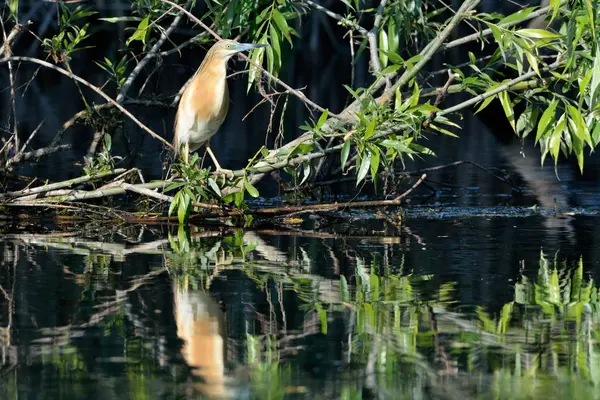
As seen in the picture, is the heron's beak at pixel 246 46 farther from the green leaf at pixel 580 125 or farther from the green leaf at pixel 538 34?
the green leaf at pixel 580 125

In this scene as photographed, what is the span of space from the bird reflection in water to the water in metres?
0.01

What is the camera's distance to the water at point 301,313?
13.0ft

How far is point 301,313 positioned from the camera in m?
4.96

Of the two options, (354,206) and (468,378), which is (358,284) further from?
(354,206)

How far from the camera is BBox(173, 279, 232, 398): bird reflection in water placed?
394 cm

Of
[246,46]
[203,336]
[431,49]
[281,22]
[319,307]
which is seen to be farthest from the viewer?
[246,46]

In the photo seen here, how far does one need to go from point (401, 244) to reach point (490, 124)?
864cm

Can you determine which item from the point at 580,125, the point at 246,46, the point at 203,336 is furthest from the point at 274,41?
the point at 203,336

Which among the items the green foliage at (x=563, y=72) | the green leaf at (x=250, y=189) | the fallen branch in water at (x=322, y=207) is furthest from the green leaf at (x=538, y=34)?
the green leaf at (x=250, y=189)

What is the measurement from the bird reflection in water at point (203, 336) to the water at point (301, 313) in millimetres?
12

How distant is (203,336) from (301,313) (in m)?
0.57

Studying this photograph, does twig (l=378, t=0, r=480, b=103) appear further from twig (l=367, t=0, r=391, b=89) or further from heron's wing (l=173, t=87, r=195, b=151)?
heron's wing (l=173, t=87, r=195, b=151)

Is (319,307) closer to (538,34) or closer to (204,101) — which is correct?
(538,34)

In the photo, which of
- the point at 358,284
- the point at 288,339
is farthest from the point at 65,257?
the point at 288,339
